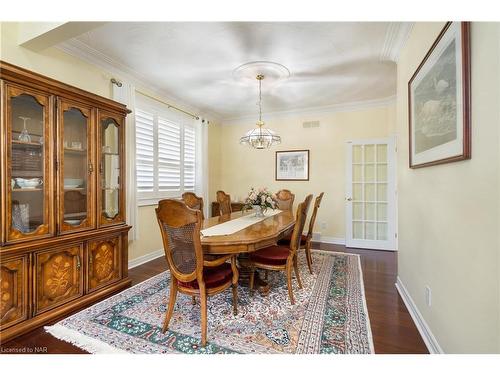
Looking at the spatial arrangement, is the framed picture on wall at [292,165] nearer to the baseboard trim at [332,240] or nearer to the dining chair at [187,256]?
the baseboard trim at [332,240]

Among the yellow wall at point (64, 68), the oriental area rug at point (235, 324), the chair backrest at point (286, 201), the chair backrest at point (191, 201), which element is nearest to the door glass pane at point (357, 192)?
the chair backrest at point (286, 201)

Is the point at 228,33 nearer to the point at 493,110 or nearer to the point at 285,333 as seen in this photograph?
the point at 493,110

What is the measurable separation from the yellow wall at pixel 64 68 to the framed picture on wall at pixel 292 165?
2.74 metres

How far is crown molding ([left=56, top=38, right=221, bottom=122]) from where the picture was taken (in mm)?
2535

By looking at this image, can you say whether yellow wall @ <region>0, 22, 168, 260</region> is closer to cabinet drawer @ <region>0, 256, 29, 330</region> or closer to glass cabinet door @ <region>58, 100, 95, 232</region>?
glass cabinet door @ <region>58, 100, 95, 232</region>

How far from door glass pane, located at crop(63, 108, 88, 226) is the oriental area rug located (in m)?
0.92

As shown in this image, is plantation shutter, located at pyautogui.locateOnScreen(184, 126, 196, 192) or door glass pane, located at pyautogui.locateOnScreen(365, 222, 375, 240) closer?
door glass pane, located at pyautogui.locateOnScreen(365, 222, 375, 240)

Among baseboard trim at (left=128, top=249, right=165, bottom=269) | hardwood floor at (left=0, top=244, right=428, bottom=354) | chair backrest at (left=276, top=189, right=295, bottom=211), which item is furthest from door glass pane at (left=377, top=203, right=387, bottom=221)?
baseboard trim at (left=128, top=249, right=165, bottom=269)

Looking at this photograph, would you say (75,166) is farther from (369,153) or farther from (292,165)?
(369,153)

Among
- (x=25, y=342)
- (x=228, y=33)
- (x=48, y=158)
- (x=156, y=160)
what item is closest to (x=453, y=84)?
(x=228, y=33)

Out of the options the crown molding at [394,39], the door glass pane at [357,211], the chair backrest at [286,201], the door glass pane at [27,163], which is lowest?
the door glass pane at [357,211]

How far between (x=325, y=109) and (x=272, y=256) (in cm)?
342

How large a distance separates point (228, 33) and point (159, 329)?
2736 millimetres

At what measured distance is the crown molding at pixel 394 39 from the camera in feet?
7.26
